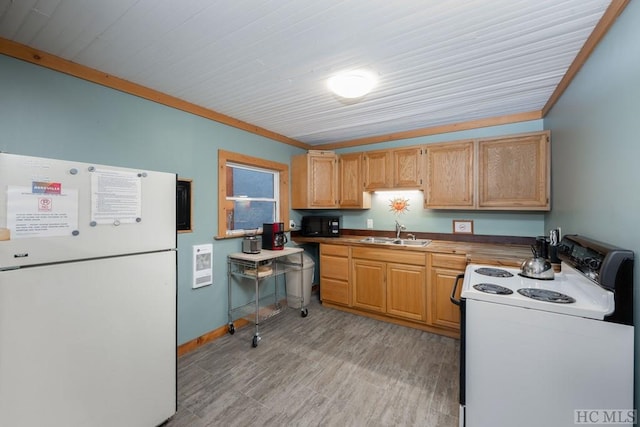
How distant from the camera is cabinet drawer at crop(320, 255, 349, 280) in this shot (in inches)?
139

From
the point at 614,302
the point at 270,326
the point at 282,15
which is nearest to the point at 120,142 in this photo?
A: the point at 282,15

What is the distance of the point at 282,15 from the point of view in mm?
1420

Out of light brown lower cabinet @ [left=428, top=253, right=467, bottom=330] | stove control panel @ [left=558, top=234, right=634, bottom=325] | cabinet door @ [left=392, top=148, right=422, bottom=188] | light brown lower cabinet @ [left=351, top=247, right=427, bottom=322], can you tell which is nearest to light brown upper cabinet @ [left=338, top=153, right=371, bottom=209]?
cabinet door @ [left=392, top=148, right=422, bottom=188]

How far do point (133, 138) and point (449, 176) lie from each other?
3.23 metres

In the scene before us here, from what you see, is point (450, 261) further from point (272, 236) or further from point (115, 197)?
point (115, 197)

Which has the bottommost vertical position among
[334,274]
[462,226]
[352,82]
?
[334,274]

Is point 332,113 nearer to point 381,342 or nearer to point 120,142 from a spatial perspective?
point 120,142

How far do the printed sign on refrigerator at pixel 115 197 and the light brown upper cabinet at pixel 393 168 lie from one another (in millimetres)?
2779

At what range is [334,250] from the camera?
3.62 metres

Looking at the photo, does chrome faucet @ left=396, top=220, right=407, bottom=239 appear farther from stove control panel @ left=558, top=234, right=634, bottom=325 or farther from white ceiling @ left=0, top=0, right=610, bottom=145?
stove control panel @ left=558, top=234, right=634, bottom=325

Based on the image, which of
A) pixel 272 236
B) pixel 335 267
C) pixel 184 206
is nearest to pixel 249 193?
pixel 272 236

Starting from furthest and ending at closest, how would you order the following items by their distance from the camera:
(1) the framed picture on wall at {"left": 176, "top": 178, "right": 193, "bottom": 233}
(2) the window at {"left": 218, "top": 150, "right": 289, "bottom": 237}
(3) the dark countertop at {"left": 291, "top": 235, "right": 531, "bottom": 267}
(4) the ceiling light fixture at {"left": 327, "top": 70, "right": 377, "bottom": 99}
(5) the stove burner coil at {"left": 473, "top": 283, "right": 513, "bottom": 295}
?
(2) the window at {"left": 218, "top": 150, "right": 289, "bottom": 237} → (1) the framed picture on wall at {"left": 176, "top": 178, "right": 193, "bottom": 233} → (3) the dark countertop at {"left": 291, "top": 235, "right": 531, "bottom": 267} → (4) the ceiling light fixture at {"left": 327, "top": 70, "right": 377, "bottom": 99} → (5) the stove burner coil at {"left": 473, "top": 283, "right": 513, "bottom": 295}

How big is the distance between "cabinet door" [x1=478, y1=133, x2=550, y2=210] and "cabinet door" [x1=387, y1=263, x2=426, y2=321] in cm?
107

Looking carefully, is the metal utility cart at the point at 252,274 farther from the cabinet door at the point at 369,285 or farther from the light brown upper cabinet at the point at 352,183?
the light brown upper cabinet at the point at 352,183
